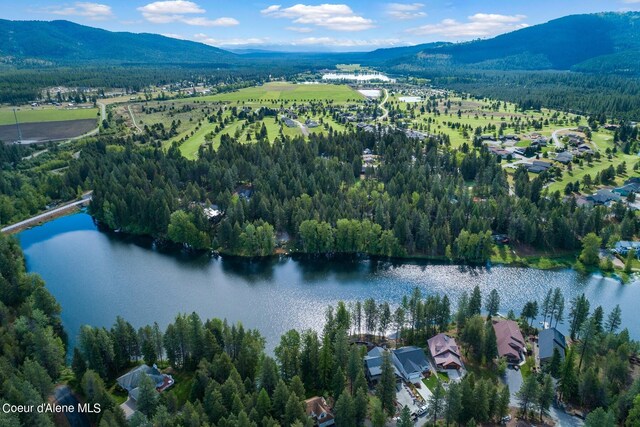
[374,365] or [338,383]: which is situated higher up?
[338,383]

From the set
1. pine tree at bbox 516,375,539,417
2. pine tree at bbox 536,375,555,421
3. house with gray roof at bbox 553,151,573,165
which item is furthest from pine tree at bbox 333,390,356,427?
house with gray roof at bbox 553,151,573,165

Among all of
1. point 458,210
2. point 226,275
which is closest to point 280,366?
point 226,275

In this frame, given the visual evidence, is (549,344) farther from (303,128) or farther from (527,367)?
(303,128)

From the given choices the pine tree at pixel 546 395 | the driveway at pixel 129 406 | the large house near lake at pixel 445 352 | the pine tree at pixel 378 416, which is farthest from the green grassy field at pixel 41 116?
the pine tree at pixel 546 395

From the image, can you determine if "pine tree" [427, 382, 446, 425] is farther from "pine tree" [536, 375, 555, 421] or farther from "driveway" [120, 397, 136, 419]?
"driveway" [120, 397, 136, 419]

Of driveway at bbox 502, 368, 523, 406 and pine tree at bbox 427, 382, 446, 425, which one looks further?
driveway at bbox 502, 368, 523, 406

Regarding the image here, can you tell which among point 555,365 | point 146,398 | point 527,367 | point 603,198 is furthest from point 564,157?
point 146,398
